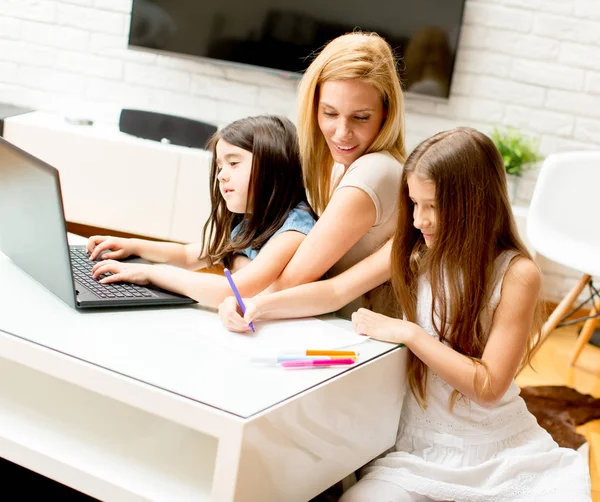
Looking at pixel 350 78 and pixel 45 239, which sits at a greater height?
pixel 350 78

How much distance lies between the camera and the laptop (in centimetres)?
101

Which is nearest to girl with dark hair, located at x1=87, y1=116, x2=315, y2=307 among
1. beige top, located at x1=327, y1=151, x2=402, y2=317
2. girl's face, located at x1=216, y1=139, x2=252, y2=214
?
girl's face, located at x1=216, y1=139, x2=252, y2=214

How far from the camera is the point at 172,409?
2.75 ft

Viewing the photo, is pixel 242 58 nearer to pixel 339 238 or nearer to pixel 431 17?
pixel 431 17

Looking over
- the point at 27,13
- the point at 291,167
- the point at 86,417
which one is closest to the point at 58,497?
the point at 86,417

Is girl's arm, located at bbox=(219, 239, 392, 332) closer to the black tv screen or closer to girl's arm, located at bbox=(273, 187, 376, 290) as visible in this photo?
girl's arm, located at bbox=(273, 187, 376, 290)

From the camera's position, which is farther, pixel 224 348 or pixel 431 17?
pixel 431 17

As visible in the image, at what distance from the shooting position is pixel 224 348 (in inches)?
39.6

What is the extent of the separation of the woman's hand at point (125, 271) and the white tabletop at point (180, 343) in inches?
3.8

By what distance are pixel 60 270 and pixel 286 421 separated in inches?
15.5

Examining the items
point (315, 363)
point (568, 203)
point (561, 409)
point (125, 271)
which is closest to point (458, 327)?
point (315, 363)

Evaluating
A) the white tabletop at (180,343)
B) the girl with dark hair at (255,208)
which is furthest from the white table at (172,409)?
the girl with dark hair at (255,208)

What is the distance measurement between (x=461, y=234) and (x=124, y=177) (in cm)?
206

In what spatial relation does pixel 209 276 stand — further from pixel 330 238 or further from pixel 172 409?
pixel 172 409
